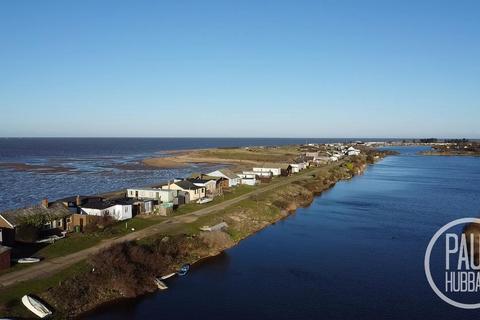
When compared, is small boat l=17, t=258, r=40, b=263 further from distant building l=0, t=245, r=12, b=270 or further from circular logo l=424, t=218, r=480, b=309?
circular logo l=424, t=218, r=480, b=309

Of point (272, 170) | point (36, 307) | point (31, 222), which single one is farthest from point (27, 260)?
point (272, 170)

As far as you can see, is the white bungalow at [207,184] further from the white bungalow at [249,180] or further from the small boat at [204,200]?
the white bungalow at [249,180]

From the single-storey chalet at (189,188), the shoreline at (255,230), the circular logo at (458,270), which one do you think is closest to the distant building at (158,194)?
the single-storey chalet at (189,188)

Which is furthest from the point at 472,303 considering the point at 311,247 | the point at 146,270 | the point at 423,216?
the point at 423,216

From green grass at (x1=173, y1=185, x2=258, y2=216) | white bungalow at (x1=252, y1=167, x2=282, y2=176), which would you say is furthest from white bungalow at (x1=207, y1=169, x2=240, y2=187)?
white bungalow at (x1=252, y1=167, x2=282, y2=176)

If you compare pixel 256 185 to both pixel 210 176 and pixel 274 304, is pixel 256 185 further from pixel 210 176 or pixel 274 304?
pixel 274 304

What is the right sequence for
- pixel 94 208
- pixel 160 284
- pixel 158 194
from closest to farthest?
pixel 160 284, pixel 94 208, pixel 158 194

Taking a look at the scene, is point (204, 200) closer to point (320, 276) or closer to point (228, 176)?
point (228, 176)
